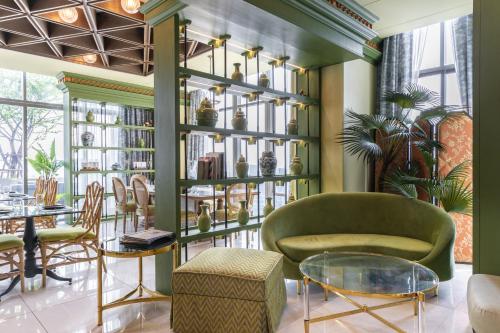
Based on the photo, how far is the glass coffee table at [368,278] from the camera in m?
1.89

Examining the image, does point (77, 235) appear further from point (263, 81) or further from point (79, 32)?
point (79, 32)

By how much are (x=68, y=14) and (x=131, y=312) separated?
365 centimetres

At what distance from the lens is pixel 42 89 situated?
659 cm

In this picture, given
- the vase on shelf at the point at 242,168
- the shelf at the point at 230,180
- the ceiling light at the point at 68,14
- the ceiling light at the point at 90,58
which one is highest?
the ceiling light at the point at 68,14

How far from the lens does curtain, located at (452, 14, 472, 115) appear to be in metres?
3.83

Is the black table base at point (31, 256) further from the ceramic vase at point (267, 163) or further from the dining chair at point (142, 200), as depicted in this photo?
the ceramic vase at point (267, 163)

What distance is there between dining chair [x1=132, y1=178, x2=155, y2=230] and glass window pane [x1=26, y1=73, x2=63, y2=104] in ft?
9.55

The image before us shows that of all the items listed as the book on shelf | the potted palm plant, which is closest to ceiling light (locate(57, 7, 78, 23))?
the book on shelf

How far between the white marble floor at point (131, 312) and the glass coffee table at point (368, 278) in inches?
11.3

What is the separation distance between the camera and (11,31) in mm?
4410

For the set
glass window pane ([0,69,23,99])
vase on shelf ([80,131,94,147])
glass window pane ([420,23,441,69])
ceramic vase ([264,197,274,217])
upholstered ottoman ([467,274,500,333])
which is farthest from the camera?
vase on shelf ([80,131,94,147])

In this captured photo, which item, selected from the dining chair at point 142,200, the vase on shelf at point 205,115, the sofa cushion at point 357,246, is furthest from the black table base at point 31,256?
the sofa cushion at point 357,246

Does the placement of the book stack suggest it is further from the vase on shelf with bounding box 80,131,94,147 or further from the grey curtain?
the vase on shelf with bounding box 80,131,94,147

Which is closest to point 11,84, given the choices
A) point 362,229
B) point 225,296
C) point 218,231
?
point 218,231
